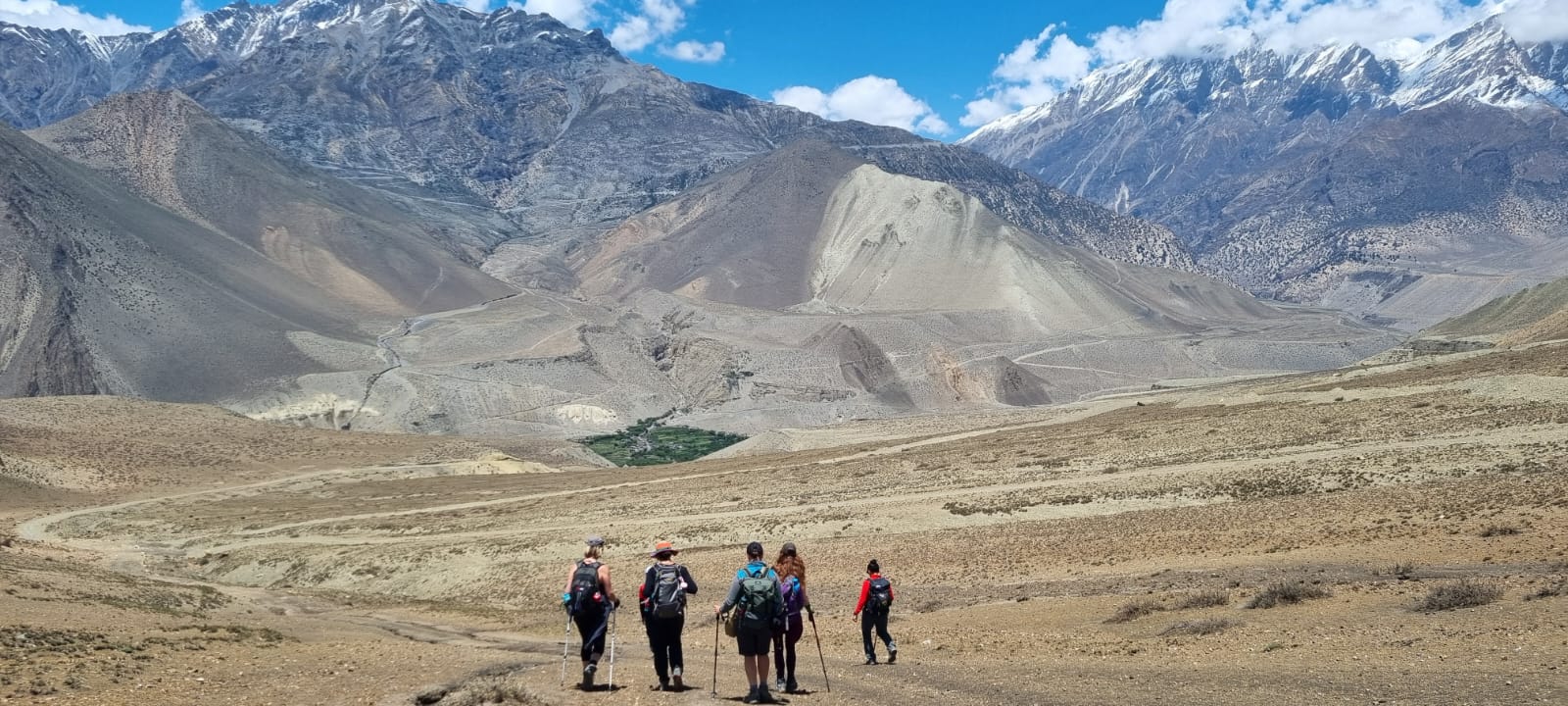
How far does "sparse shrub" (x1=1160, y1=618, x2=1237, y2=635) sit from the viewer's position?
696 inches

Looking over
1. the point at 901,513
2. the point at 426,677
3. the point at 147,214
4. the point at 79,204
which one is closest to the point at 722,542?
the point at 901,513

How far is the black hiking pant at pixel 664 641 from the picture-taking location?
47.5 feet

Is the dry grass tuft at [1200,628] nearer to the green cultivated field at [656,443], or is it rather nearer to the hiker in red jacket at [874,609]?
the hiker in red jacket at [874,609]

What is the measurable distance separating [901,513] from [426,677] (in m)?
21.7

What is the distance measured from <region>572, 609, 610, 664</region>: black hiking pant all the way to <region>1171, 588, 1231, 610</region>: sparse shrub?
34.3ft

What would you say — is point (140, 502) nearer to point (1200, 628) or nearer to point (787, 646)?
point (787, 646)

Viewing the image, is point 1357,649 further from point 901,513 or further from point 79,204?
point 79,204

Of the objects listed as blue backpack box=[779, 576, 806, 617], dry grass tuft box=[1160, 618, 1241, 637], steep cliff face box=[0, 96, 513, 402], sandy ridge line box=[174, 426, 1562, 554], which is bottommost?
dry grass tuft box=[1160, 618, 1241, 637]

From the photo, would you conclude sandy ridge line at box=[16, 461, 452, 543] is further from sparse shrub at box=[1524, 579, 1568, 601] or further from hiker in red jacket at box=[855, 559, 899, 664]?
sparse shrub at box=[1524, 579, 1568, 601]

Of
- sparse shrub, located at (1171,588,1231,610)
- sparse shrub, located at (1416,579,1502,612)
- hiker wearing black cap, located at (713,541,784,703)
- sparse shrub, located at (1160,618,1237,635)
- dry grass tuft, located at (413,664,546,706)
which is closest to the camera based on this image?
dry grass tuft, located at (413,664,546,706)

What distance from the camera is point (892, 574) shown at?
93.7 ft

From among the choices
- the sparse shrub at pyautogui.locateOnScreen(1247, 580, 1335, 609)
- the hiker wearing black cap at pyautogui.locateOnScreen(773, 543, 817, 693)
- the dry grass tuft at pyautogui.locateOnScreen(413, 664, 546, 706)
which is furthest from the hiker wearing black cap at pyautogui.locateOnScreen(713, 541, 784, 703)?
the sparse shrub at pyautogui.locateOnScreen(1247, 580, 1335, 609)

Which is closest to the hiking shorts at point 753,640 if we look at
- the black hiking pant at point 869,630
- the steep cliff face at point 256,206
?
the black hiking pant at point 869,630

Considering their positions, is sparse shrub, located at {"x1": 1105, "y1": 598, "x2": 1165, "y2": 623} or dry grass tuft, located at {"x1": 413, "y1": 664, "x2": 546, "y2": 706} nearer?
dry grass tuft, located at {"x1": 413, "y1": 664, "x2": 546, "y2": 706}
